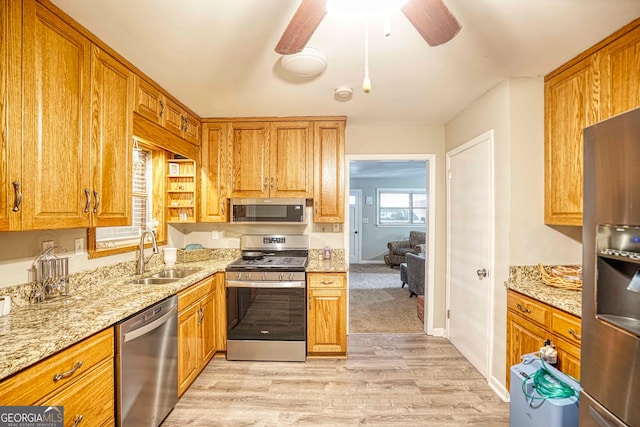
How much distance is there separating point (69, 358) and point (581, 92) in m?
3.12

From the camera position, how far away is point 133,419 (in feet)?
5.41

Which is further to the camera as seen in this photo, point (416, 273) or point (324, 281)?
point (416, 273)

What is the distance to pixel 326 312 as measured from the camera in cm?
285

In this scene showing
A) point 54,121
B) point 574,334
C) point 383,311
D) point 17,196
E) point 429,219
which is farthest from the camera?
point 383,311

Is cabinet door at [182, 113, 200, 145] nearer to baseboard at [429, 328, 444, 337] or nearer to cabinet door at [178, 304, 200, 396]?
cabinet door at [178, 304, 200, 396]

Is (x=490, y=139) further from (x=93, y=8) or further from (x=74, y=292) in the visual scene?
(x=74, y=292)

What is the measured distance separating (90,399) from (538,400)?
2184 millimetres

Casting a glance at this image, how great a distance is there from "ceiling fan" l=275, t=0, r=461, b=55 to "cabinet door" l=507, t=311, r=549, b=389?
1.82m

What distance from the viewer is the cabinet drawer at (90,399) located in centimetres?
123

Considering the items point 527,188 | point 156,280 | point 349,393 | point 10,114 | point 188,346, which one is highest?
point 10,114

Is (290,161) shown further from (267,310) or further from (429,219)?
(429,219)

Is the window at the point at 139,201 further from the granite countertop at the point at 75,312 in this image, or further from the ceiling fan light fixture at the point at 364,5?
the ceiling fan light fixture at the point at 364,5

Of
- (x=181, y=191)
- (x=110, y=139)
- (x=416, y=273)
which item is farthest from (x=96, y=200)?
(x=416, y=273)

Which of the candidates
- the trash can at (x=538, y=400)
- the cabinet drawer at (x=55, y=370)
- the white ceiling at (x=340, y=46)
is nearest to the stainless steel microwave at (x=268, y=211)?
the white ceiling at (x=340, y=46)
